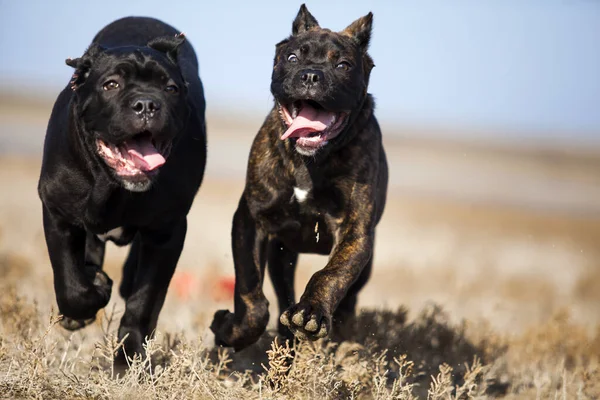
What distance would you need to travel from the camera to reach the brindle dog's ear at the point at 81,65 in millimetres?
6141

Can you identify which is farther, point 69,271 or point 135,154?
→ point 69,271

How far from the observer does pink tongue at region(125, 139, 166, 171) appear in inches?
235

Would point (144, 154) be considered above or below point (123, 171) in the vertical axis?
above

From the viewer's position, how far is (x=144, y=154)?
6031mm

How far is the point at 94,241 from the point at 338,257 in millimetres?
2017

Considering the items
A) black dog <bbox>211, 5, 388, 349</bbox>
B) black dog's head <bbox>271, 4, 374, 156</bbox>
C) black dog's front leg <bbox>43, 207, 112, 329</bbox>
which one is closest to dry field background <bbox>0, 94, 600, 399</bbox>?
black dog's front leg <bbox>43, 207, 112, 329</bbox>

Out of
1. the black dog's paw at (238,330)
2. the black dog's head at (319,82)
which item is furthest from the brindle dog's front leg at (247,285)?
the black dog's head at (319,82)

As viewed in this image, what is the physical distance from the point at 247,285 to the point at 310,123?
3.90 feet

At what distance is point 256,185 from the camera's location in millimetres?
6543

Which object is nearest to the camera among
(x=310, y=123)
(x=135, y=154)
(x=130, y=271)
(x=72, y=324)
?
(x=135, y=154)

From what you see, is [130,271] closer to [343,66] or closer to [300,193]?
[300,193]

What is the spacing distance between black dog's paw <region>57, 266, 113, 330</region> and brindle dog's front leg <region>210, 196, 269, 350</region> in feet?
2.88

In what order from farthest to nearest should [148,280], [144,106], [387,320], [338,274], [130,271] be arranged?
[387,320]
[130,271]
[148,280]
[338,274]
[144,106]

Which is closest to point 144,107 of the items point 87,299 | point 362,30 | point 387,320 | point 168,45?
point 168,45
